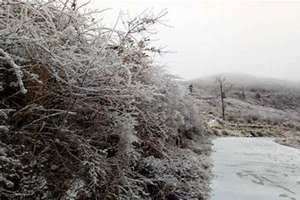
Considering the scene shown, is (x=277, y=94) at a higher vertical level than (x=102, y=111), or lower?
lower

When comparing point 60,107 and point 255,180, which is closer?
point 60,107

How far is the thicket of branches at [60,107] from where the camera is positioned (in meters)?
3.17

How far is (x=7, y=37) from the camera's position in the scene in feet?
10.4

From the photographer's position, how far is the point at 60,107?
364 centimetres

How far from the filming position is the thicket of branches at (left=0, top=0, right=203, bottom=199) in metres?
3.17

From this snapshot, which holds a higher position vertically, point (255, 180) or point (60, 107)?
point (60, 107)

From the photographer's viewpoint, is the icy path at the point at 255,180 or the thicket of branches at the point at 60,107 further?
the icy path at the point at 255,180

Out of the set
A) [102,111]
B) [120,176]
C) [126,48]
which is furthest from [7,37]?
[126,48]

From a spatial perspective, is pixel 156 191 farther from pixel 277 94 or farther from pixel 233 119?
pixel 277 94

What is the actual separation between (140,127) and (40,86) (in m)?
2.39

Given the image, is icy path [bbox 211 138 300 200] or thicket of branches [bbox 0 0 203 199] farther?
icy path [bbox 211 138 300 200]

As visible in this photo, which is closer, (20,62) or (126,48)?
(20,62)

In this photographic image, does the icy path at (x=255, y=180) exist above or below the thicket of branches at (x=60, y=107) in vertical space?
below

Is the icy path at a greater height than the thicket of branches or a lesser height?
lesser
